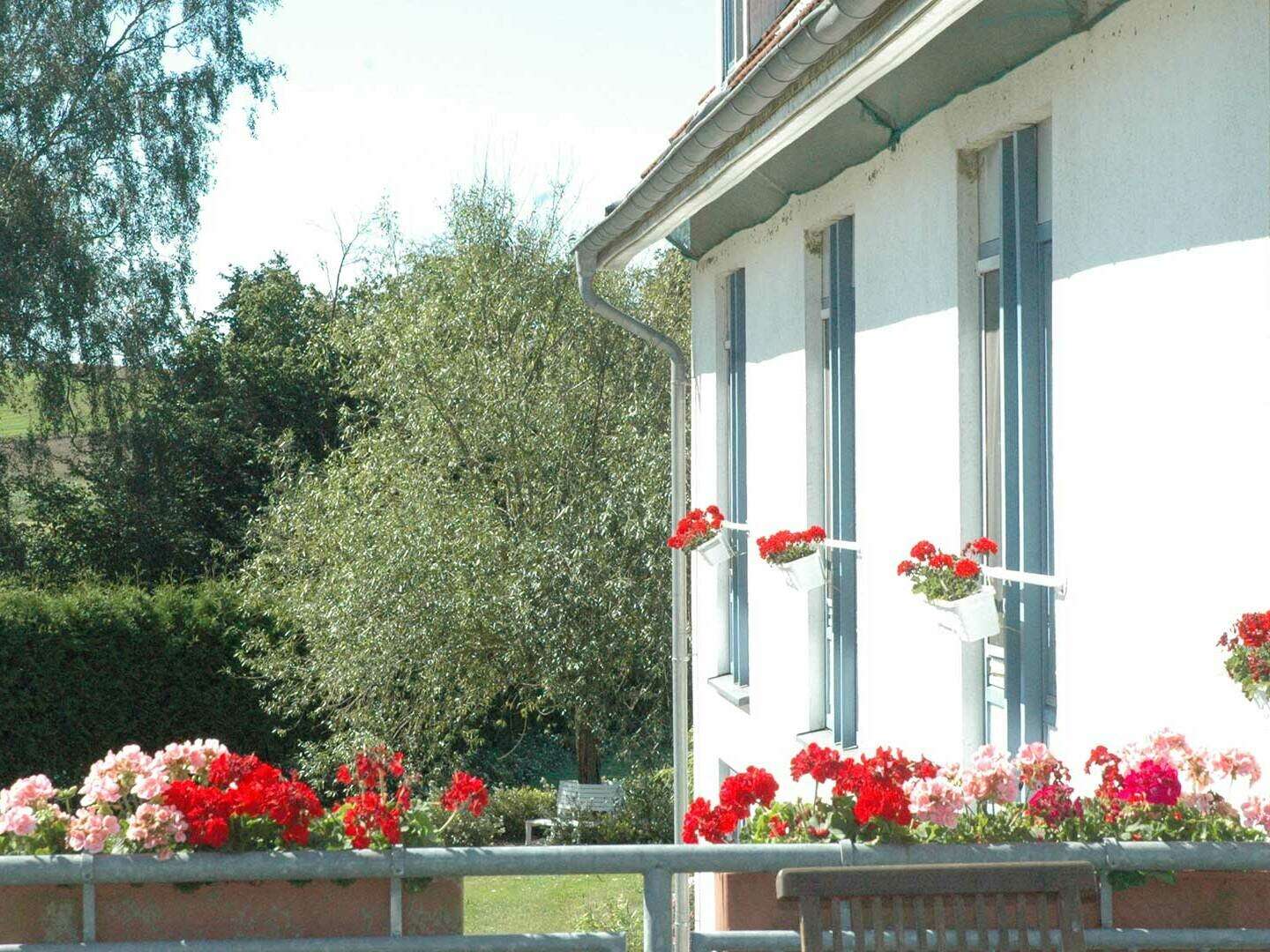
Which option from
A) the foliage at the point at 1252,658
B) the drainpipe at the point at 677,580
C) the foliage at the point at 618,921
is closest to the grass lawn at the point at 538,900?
the foliage at the point at 618,921

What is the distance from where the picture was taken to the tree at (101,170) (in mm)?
19750

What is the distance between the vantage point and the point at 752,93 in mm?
4973

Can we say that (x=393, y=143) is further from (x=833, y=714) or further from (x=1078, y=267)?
(x=1078, y=267)

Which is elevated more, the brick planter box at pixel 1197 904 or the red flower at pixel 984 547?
the red flower at pixel 984 547

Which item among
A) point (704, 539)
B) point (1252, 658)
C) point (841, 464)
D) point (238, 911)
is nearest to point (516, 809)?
point (704, 539)

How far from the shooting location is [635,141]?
992 inches

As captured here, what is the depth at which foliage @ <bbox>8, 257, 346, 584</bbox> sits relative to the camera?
2144 centimetres

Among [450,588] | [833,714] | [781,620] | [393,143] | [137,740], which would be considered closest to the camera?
[833,714]

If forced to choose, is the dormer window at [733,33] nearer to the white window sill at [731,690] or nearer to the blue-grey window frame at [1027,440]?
the white window sill at [731,690]

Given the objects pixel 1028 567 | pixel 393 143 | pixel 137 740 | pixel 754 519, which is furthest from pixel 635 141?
pixel 1028 567

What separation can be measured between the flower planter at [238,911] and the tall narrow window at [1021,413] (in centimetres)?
222

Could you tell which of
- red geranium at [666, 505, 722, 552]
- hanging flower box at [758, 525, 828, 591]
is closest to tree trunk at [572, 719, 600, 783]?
red geranium at [666, 505, 722, 552]

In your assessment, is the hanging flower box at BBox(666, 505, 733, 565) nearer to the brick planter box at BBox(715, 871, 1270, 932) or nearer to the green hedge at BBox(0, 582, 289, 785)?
the brick planter box at BBox(715, 871, 1270, 932)

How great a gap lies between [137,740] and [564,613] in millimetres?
4953
